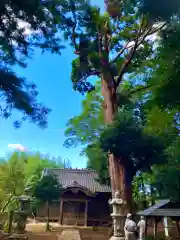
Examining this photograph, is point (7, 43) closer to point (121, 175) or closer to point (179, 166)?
point (121, 175)

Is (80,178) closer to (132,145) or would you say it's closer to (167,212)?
(167,212)

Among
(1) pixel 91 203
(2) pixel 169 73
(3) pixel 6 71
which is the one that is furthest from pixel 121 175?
(1) pixel 91 203

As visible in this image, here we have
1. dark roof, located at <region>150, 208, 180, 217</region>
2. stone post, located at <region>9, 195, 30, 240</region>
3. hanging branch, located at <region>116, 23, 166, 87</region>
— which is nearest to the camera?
dark roof, located at <region>150, 208, 180, 217</region>

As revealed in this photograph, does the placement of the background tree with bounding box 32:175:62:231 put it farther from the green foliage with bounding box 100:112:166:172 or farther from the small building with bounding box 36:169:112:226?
the green foliage with bounding box 100:112:166:172

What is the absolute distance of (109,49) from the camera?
41.7 ft

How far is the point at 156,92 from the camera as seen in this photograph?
845 centimetres

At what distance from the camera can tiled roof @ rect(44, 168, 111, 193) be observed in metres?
22.9

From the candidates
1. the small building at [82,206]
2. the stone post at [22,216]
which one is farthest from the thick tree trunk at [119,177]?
the small building at [82,206]

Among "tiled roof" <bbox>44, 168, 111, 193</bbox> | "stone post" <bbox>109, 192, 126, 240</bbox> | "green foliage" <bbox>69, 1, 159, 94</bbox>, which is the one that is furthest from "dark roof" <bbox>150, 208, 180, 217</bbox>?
"tiled roof" <bbox>44, 168, 111, 193</bbox>

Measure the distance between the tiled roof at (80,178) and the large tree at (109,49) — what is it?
12792 mm

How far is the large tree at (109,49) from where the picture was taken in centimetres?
1113

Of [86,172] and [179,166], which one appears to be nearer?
[179,166]

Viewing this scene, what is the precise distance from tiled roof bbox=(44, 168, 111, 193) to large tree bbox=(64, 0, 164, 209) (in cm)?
1279

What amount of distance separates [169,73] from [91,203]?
57.2 feet
